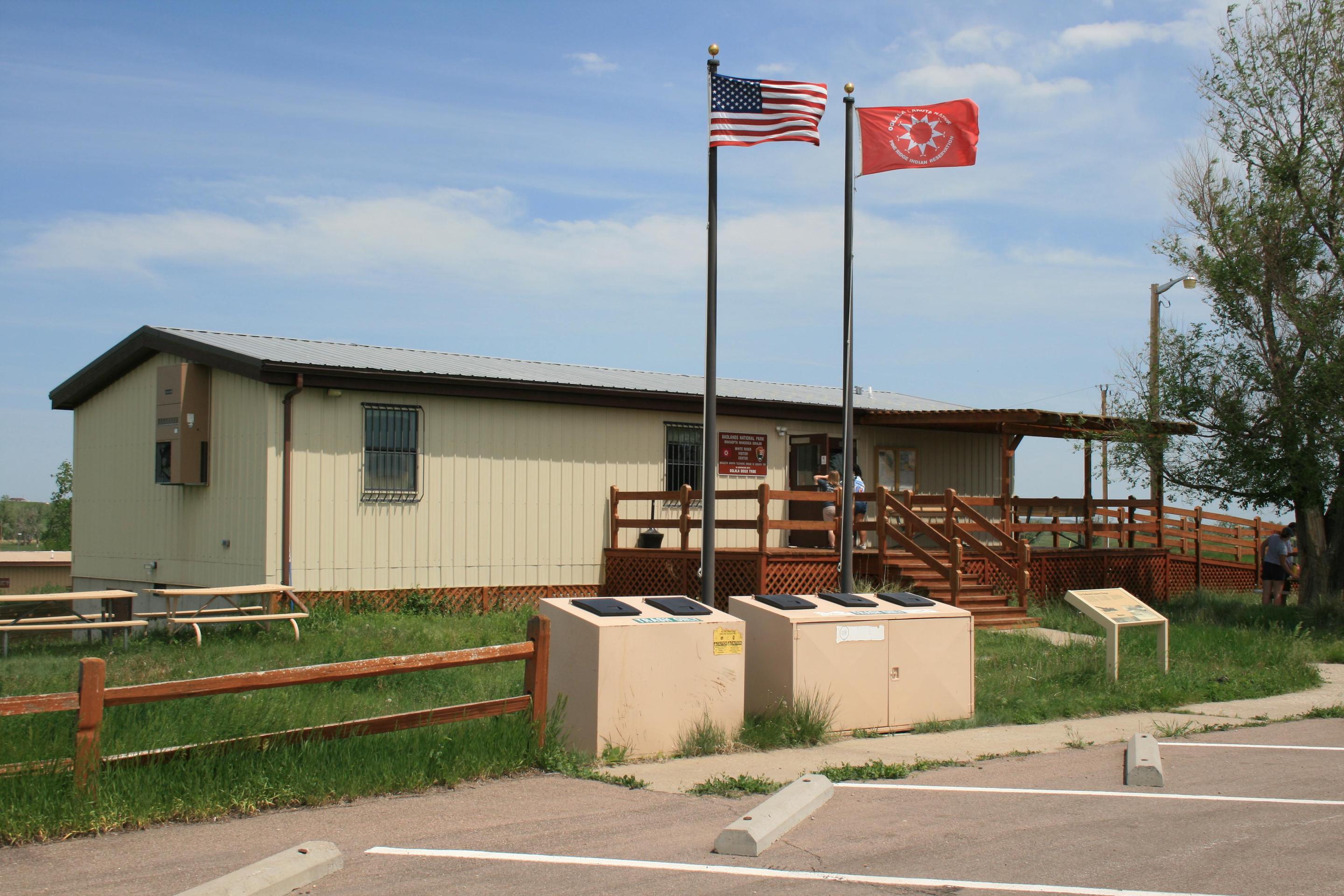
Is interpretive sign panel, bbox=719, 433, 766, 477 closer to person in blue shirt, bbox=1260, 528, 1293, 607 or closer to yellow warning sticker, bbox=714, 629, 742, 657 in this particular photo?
person in blue shirt, bbox=1260, 528, 1293, 607

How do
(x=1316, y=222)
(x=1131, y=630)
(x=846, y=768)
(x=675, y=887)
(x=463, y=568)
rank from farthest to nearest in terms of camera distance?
1. (x=1316, y=222)
2. (x=463, y=568)
3. (x=1131, y=630)
4. (x=846, y=768)
5. (x=675, y=887)

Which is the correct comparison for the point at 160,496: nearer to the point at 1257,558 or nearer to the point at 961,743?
the point at 961,743

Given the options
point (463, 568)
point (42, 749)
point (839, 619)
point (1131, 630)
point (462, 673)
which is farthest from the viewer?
point (463, 568)

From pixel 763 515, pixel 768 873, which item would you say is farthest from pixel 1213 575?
pixel 768 873

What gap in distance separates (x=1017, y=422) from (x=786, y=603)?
11.6 meters

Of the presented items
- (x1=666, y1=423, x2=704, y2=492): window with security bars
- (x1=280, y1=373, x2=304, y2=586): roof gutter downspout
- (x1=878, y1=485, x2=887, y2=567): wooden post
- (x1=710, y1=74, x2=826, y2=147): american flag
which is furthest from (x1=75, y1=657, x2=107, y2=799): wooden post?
(x1=666, y1=423, x2=704, y2=492): window with security bars

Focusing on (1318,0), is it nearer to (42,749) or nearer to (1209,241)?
(1209,241)

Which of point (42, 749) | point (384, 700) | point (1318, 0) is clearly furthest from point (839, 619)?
point (1318, 0)

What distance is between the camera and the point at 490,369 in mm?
18703

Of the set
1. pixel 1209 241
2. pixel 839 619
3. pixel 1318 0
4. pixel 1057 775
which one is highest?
pixel 1318 0

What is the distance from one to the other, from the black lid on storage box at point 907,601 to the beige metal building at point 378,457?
863 cm

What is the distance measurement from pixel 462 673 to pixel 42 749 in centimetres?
571

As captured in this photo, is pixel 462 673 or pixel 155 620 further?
pixel 155 620

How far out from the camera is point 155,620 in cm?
1636
